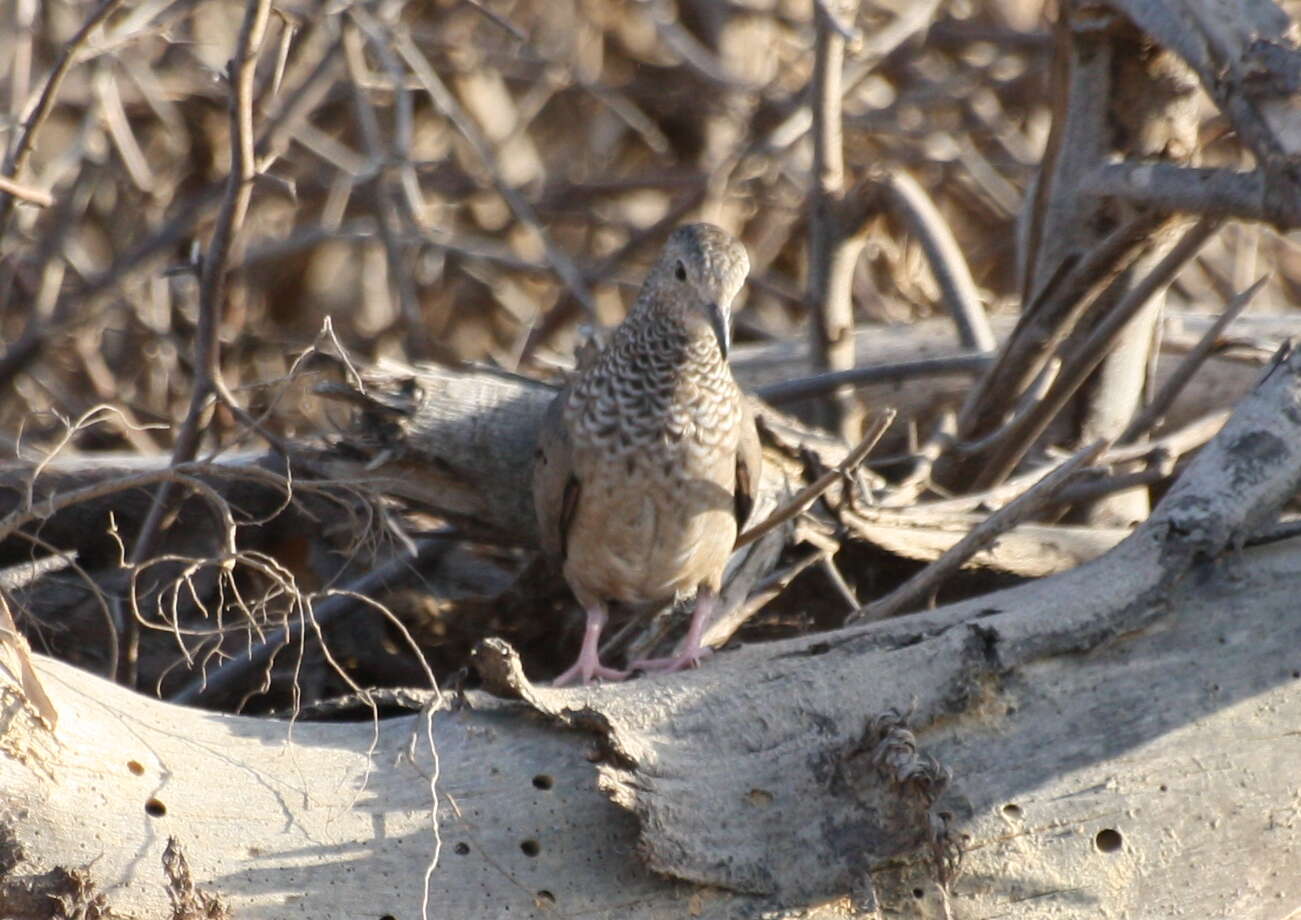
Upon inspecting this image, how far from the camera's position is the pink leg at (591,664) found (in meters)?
3.81

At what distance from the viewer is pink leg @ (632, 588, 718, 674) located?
3.54 meters

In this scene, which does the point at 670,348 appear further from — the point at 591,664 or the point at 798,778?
the point at 798,778

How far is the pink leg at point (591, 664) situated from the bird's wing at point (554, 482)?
20 cm

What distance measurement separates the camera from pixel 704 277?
3771 mm

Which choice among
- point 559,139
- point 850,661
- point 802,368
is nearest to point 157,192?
point 559,139

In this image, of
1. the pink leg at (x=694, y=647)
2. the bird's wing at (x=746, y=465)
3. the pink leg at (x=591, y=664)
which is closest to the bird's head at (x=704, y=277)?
the bird's wing at (x=746, y=465)

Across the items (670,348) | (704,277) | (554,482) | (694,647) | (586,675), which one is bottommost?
(586,675)

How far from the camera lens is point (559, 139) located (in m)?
7.71

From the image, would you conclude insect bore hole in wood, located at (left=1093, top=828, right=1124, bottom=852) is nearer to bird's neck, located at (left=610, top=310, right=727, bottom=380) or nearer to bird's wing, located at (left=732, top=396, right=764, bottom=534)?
bird's wing, located at (left=732, top=396, right=764, bottom=534)

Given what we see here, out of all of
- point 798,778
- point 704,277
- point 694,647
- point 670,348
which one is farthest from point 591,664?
point 798,778

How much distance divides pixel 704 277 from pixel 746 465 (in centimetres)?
46

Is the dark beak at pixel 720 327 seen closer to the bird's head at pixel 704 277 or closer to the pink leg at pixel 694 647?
the bird's head at pixel 704 277

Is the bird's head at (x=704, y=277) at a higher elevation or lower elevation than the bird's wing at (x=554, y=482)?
higher

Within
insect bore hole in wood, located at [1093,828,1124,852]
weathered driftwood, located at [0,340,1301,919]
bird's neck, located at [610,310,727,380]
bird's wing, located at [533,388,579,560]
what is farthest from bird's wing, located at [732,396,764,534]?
insect bore hole in wood, located at [1093,828,1124,852]
